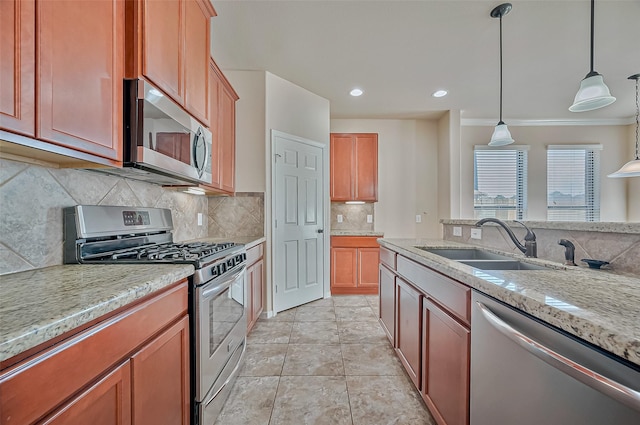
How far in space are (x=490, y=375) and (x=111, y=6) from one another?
6.75ft

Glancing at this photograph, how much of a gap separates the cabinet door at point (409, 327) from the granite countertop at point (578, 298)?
541mm

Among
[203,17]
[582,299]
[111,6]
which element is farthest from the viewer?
[203,17]

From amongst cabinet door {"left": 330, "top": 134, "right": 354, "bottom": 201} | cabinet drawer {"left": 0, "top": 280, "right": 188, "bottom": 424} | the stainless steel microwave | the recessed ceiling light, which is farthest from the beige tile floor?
the recessed ceiling light

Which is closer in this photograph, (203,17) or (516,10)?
(203,17)

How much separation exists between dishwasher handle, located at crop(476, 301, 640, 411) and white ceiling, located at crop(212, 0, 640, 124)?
232cm

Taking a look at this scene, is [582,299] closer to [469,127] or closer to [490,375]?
[490,375]

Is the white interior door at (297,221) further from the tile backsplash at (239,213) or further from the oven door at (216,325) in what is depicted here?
the oven door at (216,325)

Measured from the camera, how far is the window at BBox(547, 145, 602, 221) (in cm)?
453

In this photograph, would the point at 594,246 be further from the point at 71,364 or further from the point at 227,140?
the point at 227,140

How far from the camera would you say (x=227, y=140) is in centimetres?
270

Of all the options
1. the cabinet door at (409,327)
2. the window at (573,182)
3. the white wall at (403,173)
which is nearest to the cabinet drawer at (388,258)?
the cabinet door at (409,327)

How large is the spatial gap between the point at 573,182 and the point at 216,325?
595 cm

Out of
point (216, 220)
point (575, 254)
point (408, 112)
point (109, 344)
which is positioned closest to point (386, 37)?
point (408, 112)

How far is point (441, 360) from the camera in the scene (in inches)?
50.9
